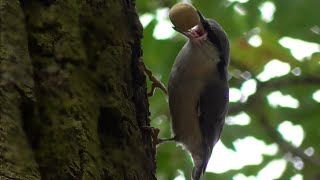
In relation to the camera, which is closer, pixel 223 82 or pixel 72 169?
pixel 72 169

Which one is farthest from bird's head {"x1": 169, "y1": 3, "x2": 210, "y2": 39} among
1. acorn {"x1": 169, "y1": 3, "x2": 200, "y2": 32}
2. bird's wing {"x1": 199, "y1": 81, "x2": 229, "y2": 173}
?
bird's wing {"x1": 199, "y1": 81, "x2": 229, "y2": 173}

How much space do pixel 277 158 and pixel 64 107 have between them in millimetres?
2332

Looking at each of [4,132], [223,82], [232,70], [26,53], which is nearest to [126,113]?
[26,53]

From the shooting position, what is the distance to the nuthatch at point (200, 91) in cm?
319

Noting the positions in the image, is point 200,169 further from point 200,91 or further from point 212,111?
point 200,91

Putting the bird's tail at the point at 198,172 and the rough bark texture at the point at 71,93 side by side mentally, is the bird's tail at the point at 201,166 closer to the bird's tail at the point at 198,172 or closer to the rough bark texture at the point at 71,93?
the bird's tail at the point at 198,172

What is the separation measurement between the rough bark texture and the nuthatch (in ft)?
3.21

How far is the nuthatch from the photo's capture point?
125 inches

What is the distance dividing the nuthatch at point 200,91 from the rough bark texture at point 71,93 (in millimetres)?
980

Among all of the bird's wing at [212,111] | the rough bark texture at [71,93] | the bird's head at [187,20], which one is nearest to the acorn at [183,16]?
the bird's head at [187,20]

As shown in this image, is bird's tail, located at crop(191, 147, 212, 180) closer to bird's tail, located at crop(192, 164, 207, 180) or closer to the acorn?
bird's tail, located at crop(192, 164, 207, 180)

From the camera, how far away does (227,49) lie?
3.30 metres

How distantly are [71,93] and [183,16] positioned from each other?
51.4 inches

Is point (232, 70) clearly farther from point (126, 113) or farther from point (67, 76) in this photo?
point (67, 76)
